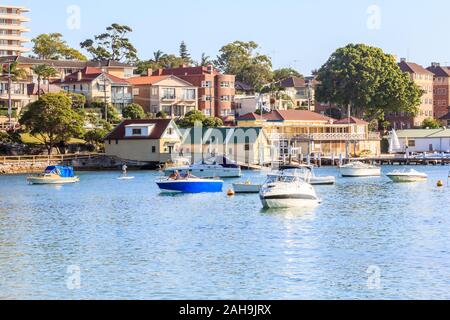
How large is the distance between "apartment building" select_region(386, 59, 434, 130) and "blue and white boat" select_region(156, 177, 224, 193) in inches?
4303

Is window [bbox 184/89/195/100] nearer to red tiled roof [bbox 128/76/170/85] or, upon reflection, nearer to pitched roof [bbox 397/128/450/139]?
red tiled roof [bbox 128/76/170/85]

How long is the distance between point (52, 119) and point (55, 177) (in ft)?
83.8

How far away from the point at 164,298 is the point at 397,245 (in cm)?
1618

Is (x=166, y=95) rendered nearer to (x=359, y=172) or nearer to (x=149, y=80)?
(x=149, y=80)

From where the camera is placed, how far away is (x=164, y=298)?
3469 cm

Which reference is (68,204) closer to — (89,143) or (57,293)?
(57,293)

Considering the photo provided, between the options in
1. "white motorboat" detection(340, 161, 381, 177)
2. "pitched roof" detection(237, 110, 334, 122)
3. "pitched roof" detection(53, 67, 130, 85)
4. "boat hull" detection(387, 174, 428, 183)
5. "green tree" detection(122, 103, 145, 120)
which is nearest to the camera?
"boat hull" detection(387, 174, 428, 183)

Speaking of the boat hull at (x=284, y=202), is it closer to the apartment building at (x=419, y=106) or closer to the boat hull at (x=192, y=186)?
the boat hull at (x=192, y=186)

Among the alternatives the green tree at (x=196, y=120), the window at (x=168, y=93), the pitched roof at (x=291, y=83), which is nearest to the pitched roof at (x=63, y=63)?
the window at (x=168, y=93)

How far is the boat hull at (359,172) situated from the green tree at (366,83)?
5409cm

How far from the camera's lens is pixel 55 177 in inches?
3873

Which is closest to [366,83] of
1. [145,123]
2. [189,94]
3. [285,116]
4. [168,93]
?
[285,116]

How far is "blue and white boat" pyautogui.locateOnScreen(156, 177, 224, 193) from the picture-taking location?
80.1 metres

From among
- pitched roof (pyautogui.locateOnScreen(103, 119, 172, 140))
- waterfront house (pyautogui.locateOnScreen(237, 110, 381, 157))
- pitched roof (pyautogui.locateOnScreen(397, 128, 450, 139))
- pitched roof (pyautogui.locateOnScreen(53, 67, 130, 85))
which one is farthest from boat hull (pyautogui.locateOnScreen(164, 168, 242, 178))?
pitched roof (pyautogui.locateOnScreen(397, 128, 450, 139))
